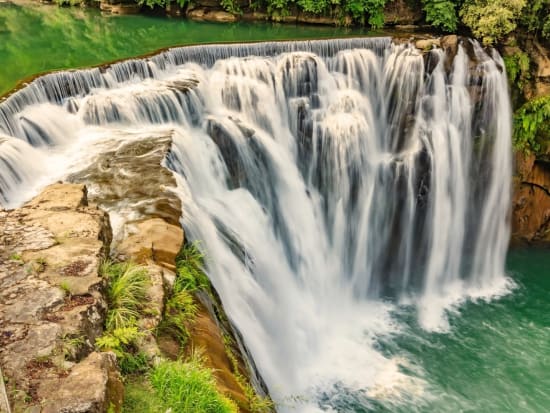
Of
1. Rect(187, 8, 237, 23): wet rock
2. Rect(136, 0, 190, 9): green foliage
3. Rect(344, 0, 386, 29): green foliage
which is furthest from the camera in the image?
Rect(136, 0, 190, 9): green foliage

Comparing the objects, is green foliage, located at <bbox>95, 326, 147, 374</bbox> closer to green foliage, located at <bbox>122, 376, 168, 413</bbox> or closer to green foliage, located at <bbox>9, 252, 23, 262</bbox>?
green foliage, located at <bbox>122, 376, 168, 413</bbox>

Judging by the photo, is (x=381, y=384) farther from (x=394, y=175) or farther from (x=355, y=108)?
(x=355, y=108)

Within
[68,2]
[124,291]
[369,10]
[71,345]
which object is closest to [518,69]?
[369,10]

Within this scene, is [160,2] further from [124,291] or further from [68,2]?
[124,291]

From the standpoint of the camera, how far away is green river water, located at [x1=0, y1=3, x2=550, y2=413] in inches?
380

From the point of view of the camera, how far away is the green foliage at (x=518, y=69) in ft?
46.0

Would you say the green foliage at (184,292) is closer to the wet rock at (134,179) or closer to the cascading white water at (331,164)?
the wet rock at (134,179)

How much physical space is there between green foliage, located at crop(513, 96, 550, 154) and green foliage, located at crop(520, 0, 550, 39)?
7.67 feet

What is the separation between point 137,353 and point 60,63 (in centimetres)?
1234

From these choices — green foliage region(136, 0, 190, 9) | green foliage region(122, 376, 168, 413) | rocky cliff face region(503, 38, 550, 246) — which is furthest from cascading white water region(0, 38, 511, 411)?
green foliage region(136, 0, 190, 9)

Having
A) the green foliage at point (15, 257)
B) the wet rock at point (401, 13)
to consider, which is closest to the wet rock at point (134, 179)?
the green foliage at point (15, 257)

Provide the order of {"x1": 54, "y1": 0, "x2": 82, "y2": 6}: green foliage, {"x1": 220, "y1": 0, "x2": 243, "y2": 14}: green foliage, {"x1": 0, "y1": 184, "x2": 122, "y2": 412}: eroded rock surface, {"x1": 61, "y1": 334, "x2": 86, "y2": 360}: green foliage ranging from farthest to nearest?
{"x1": 54, "y1": 0, "x2": 82, "y2": 6}: green foliage → {"x1": 220, "y1": 0, "x2": 243, "y2": 14}: green foliage → {"x1": 61, "y1": 334, "x2": 86, "y2": 360}: green foliage → {"x1": 0, "y1": 184, "x2": 122, "y2": 412}: eroded rock surface

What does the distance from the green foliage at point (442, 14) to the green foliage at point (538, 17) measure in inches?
96.9

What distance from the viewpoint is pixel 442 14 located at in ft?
55.4
